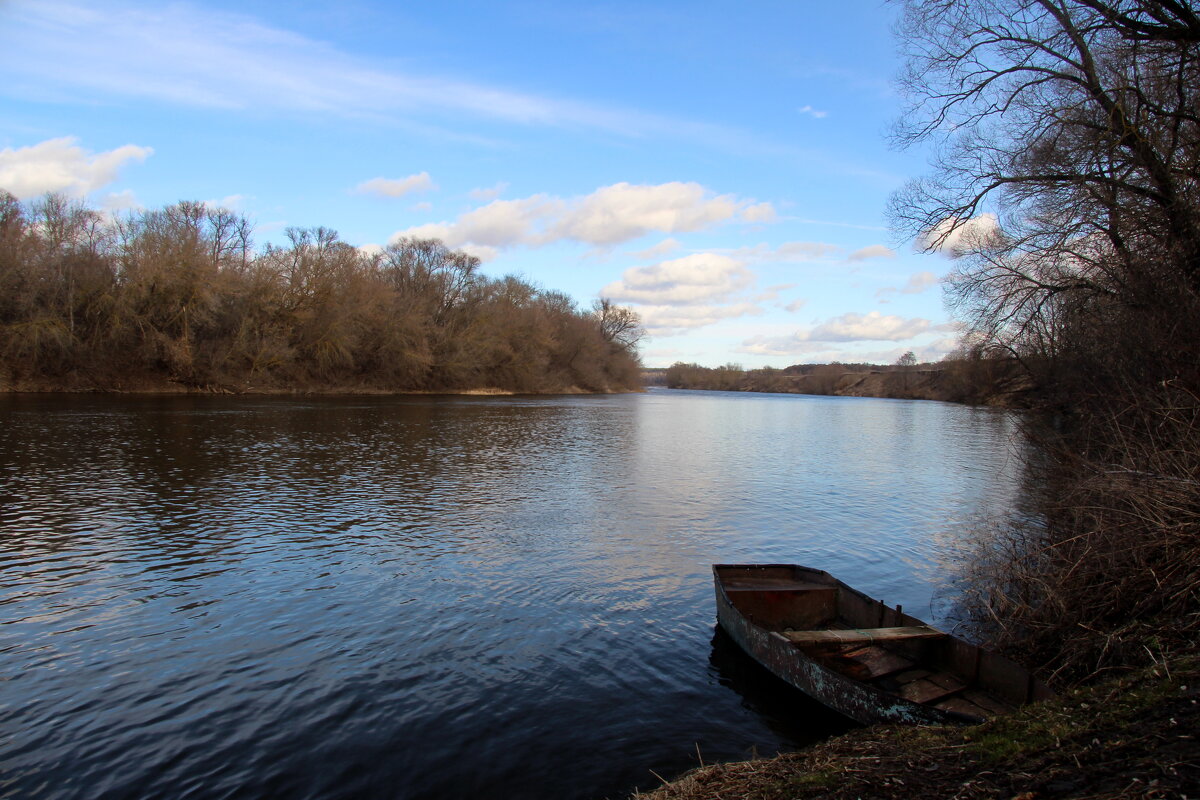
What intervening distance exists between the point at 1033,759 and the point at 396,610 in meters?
8.79

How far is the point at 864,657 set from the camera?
850 centimetres

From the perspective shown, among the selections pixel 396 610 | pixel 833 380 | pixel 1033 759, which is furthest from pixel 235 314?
pixel 833 380

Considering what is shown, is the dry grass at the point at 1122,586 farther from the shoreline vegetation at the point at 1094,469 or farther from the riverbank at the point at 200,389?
the riverbank at the point at 200,389

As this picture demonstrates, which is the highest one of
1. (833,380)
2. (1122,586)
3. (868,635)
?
(833,380)

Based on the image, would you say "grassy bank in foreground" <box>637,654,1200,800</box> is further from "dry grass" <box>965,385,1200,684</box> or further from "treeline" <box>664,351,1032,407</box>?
"treeline" <box>664,351,1032,407</box>

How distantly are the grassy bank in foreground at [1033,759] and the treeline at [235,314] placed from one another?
2354 inches

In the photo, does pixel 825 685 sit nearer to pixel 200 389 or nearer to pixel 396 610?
pixel 396 610

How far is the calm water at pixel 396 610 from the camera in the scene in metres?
6.86

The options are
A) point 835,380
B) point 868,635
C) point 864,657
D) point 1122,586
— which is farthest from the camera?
point 835,380

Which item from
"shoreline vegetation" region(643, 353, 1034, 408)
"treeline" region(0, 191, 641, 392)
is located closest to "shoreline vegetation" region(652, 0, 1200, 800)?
"shoreline vegetation" region(643, 353, 1034, 408)

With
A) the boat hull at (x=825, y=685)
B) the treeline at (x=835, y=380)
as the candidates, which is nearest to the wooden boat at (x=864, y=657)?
the boat hull at (x=825, y=685)

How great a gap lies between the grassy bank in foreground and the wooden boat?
97 cm

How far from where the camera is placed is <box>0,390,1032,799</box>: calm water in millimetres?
6859

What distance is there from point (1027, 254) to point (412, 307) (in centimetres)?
6634
